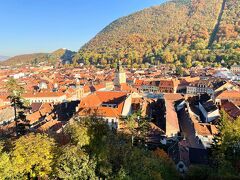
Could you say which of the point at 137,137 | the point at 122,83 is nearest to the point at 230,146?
the point at 137,137

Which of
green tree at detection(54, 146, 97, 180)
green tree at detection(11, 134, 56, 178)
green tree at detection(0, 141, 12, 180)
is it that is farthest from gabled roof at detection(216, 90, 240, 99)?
green tree at detection(0, 141, 12, 180)

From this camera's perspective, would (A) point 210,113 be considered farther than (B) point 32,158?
Yes

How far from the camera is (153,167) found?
20641mm

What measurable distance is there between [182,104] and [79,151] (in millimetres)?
41857

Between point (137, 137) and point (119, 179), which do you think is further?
point (137, 137)

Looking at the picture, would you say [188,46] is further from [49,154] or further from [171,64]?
[49,154]

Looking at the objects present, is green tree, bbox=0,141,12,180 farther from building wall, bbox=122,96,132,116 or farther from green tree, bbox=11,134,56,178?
building wall, bbox=122,96,132,116


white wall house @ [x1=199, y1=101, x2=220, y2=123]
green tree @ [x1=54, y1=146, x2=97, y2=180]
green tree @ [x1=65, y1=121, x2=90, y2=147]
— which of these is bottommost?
white wall house @ [x1=199, y1=101, x2=220, y2=123]

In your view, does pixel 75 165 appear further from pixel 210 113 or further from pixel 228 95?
pixel 228 95

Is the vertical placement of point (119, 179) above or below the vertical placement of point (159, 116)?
above

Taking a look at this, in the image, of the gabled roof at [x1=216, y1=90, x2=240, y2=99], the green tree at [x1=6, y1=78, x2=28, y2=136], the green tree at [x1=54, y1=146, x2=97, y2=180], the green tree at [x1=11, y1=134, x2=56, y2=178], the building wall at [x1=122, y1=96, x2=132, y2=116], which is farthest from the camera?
the gabled roof at [x1=216, y1=90, x2=240, y2=99]

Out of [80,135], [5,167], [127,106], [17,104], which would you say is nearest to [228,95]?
[127,106]

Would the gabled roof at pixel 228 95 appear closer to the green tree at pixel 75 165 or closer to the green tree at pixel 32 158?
the green tree at pixel 75 165

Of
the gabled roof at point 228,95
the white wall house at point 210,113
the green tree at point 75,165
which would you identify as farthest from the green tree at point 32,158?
the gabled roof at point 228,95
